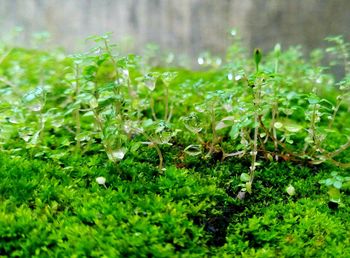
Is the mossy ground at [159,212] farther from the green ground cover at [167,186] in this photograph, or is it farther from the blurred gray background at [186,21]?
the blurred gray background at [186,21]

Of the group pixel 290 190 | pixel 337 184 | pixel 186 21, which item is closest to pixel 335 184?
pixel 337 184

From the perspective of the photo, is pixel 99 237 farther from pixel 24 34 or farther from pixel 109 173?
pixel 24 34

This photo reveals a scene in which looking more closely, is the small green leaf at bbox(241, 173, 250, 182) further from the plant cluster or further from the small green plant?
the small green plant

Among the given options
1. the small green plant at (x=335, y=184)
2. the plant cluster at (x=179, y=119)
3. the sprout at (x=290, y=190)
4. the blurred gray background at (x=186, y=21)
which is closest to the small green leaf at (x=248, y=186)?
the plant cluster at (x=179, y=119)

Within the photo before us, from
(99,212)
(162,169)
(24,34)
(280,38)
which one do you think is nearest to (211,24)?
(280,38)

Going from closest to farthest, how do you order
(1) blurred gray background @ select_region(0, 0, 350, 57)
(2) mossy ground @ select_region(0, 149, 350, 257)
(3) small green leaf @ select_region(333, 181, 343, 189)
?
(2) mossy ground @ select_region(0, 149, 350, 257), (3) small green leaf @ select_region(333, 181, 343, 189), (1) blurred gray background @ select_region(0, 0, 350, 57)

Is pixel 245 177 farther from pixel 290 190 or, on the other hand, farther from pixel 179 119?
pixel 179 119

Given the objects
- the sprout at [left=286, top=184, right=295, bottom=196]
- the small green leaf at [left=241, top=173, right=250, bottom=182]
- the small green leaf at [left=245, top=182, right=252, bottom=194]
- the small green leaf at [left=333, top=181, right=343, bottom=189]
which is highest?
the small green leaf at [left=333, top=181, right=343, bottom=189]

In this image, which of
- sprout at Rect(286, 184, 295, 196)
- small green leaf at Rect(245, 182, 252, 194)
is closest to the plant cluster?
small green leaf at Rect(245, 182, 252, 194)
